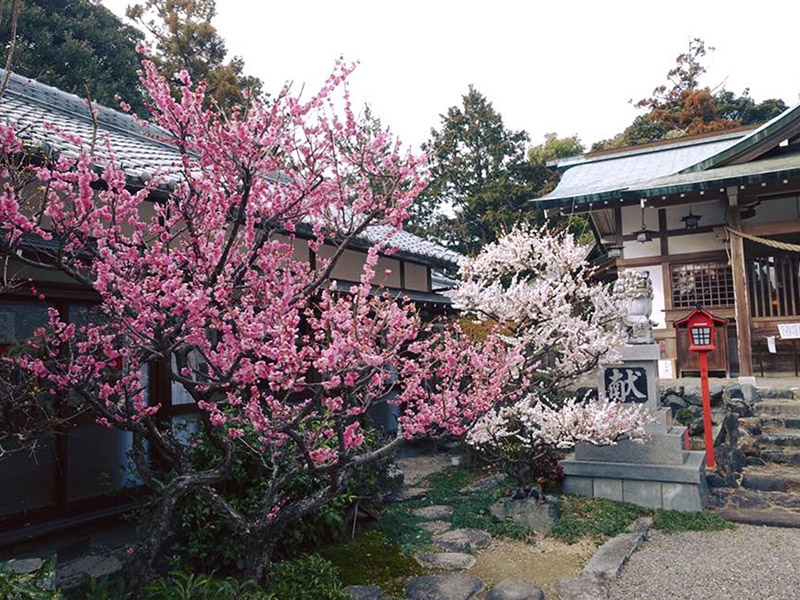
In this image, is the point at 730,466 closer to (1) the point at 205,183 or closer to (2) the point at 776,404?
(2) the point at 776,404

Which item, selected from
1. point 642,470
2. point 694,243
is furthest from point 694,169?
point 642,470

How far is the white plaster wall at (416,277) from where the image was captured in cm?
1246

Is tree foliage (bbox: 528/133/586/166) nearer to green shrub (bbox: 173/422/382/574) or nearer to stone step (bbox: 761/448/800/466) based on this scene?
stone step (bbox: 761/448/800/466)

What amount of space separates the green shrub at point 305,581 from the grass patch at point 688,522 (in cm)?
375

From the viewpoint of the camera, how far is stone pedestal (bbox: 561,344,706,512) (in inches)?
250

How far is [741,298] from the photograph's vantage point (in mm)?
11281

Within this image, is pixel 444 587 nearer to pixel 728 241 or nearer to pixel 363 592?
pixel 363 592

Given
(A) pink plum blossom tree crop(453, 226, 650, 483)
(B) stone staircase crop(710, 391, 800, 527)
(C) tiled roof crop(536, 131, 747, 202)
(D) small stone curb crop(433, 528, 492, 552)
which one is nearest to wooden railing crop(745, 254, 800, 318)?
(B) stone staircase crop(710, 391, 800, 527)

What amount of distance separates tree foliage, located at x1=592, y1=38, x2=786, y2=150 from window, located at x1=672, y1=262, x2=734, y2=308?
69.8 feet

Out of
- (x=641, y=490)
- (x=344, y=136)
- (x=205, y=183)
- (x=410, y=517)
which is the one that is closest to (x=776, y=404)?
(x=641, y=490)

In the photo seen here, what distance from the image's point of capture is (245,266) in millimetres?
3521

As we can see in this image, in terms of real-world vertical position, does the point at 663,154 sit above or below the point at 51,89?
above

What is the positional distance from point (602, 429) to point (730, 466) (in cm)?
269

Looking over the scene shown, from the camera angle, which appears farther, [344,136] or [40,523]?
[40,523]
